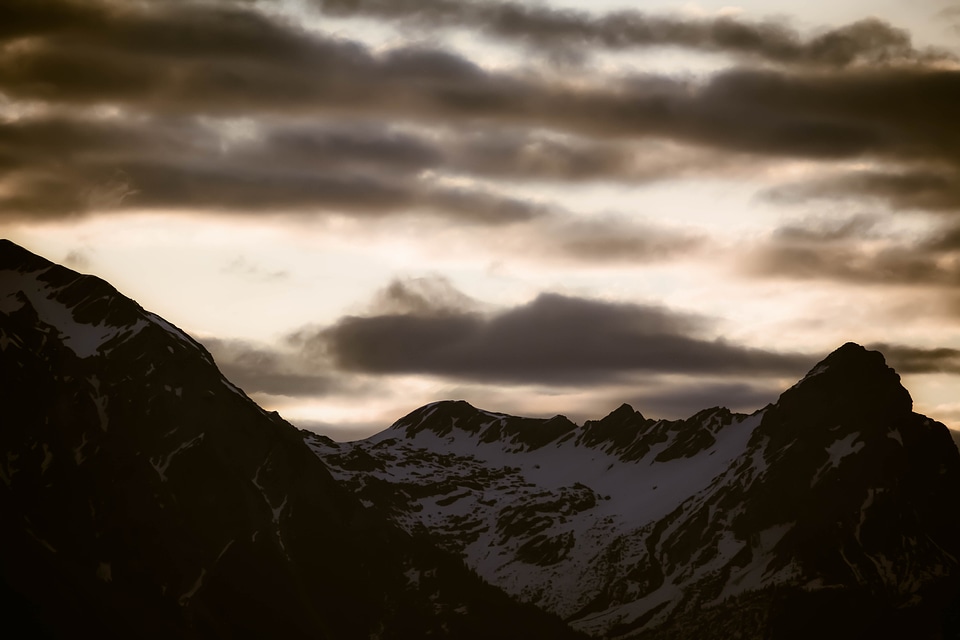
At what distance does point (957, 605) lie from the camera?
150875 mm
